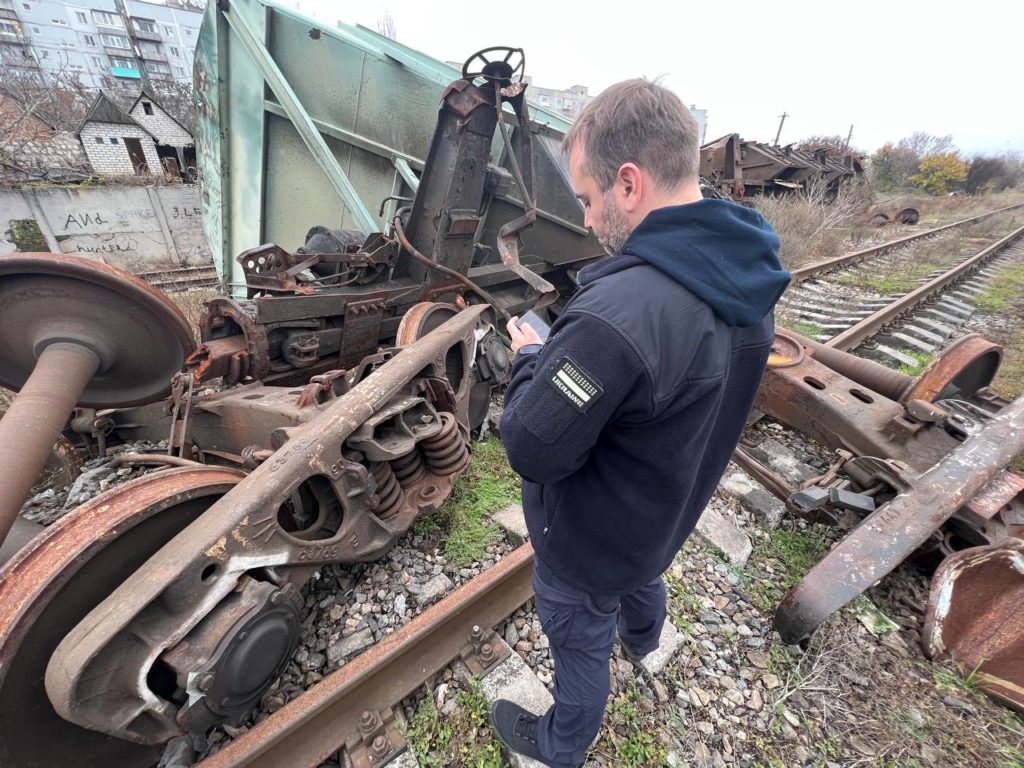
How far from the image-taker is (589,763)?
74.4 inches

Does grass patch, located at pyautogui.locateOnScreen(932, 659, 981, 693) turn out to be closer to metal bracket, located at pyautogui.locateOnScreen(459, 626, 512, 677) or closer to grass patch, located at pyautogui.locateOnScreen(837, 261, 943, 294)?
metal bracket, located at pyautogui.locateOnScreen(459, 626, 512, 677)

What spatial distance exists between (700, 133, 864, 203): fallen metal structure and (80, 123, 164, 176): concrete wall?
2782 centimetres

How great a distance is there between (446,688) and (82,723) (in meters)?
1.29

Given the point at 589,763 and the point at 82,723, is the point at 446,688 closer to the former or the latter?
the point at 589,763

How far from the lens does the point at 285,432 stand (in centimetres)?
204

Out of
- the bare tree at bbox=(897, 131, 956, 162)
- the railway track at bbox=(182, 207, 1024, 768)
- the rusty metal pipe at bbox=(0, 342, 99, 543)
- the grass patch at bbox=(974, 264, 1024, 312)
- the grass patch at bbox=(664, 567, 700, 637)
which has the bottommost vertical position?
the railway track at bbox=(182, 207, 1024, 768)

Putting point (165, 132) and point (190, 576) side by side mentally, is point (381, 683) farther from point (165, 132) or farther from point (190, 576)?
point (165, 132)

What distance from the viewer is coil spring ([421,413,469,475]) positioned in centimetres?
259

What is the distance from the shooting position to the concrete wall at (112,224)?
15.1 meters

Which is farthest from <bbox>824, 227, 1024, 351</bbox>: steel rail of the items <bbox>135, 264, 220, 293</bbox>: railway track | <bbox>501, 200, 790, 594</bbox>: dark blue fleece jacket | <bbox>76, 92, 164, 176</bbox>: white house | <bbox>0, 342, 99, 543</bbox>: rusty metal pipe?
<bbox>76, 92, 164, 176</bbox>: white house

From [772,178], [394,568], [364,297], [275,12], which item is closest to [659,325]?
[394,568]

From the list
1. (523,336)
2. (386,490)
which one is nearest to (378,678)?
(386,490)

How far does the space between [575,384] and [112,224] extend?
74.6 ft

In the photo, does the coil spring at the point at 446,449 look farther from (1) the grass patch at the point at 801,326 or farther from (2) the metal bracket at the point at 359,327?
(1) the grass patch at the point at 801,326
